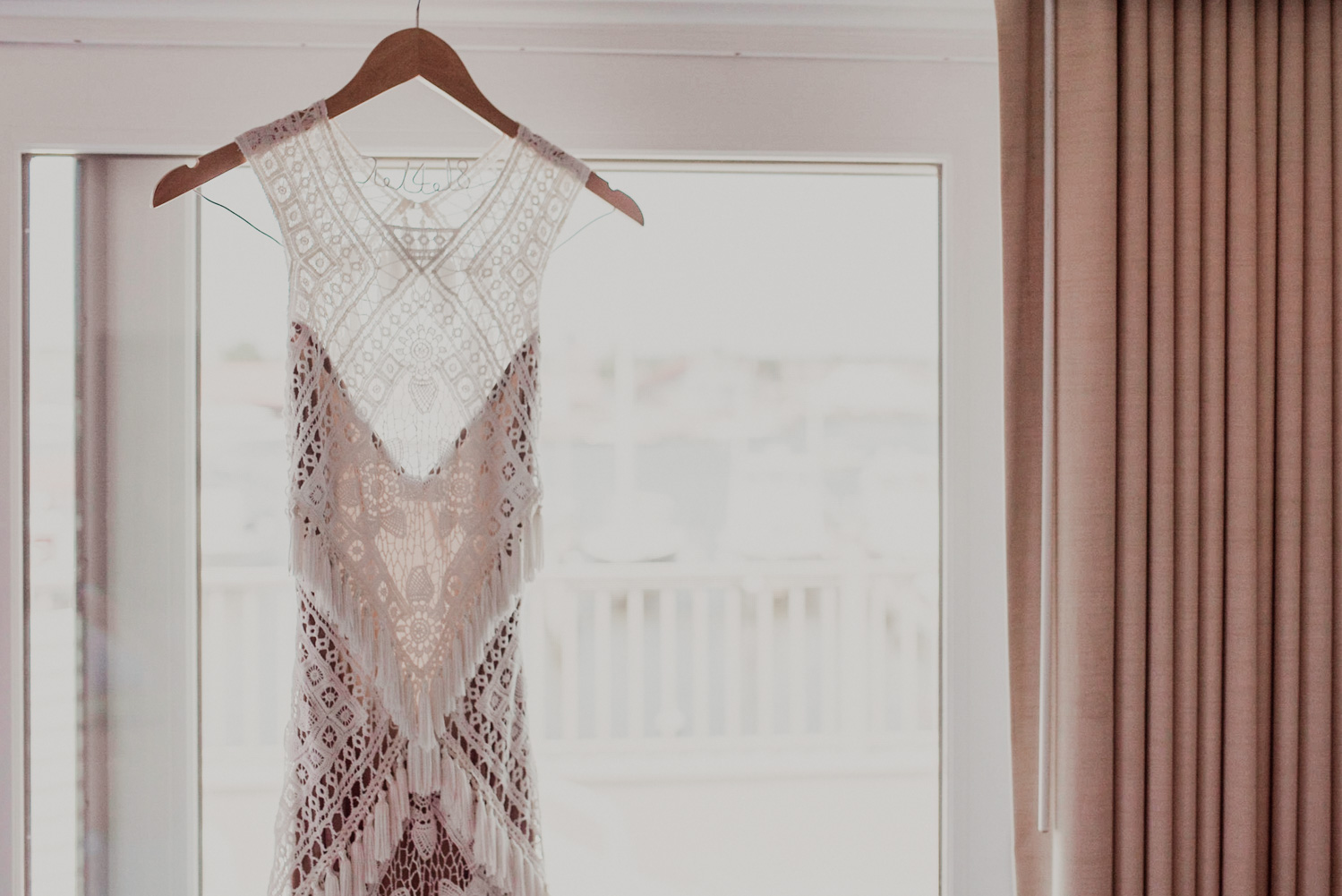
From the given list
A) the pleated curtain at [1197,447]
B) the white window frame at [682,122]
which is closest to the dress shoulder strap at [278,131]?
the white window frame at [682,122]

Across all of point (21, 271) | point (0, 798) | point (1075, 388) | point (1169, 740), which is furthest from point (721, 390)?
point (0, 798)

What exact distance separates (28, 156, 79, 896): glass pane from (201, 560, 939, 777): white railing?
1.35 metres

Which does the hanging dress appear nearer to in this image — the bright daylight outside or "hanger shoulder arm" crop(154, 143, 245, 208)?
"hanger shoulder arm" crop(154, 143, 245, 208)

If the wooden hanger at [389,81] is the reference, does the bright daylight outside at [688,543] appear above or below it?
below

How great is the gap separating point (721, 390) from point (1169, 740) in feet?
4.49

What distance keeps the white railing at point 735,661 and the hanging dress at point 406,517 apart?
161 centimetres

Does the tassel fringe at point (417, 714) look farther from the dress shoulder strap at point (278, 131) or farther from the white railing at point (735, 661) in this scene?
the white railing at point (735, 661)

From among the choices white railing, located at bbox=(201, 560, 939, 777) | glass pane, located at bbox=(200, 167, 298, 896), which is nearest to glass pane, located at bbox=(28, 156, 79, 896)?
glass pane, located at bbox=(200, 167, 298, 896)

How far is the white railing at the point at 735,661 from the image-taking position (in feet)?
8.09

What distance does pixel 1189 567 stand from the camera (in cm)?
101

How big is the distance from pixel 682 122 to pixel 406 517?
71cm

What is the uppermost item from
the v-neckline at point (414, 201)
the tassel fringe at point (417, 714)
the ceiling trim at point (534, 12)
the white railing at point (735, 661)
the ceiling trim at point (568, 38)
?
the ceiling trim at point (534, 12)

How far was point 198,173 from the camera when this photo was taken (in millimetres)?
842

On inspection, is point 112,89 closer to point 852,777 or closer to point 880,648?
point 880,648
